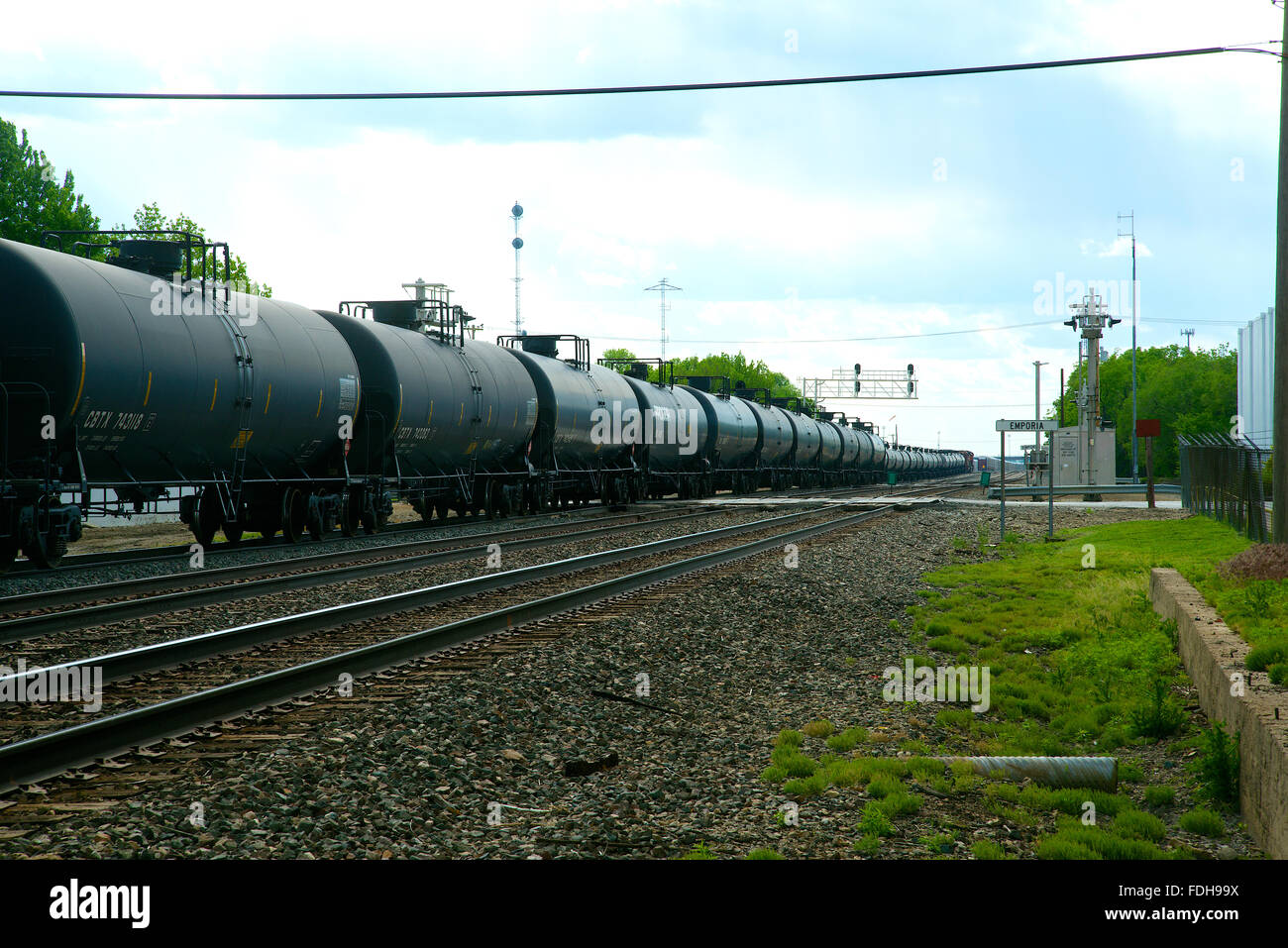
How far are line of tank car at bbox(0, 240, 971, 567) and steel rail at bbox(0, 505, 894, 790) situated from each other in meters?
5.85

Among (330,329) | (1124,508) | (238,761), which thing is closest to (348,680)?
(238,761)

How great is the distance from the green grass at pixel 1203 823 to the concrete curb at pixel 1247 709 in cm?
16

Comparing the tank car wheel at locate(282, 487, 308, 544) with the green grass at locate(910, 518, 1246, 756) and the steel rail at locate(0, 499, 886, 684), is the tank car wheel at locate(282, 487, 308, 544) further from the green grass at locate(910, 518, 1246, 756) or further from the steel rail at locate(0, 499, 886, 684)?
the green grass at locate(910, 518, 1246, 756)

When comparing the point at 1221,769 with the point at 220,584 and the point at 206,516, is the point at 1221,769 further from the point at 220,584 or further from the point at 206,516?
the point at 206,516

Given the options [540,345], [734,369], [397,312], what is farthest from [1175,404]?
[397,312]

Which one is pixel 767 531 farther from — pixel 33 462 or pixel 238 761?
pixel 238 761

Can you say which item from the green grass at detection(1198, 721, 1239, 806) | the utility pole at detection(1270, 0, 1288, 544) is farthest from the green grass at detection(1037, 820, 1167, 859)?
the utility pole at detection(1270, 0, 1288, 544)

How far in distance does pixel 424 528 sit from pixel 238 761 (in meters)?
19.1

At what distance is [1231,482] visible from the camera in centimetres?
1961

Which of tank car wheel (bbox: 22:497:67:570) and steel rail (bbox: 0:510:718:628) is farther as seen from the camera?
tank car wheel (bbox: 22:497:67:570)

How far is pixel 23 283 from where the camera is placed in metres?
13.8

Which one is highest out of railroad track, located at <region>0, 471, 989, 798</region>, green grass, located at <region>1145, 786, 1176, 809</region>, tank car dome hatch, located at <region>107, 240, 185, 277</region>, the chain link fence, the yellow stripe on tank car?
tank car dome hatch, located at <region>107, 240, 185, 277</region>

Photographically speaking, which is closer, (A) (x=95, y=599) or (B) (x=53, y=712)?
(B) (x=53, y=712)

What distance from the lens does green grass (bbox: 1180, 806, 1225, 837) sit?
18.8 feet
